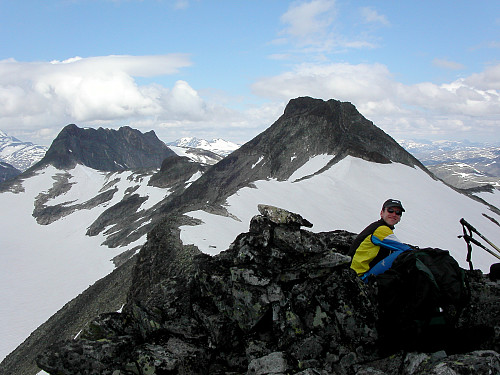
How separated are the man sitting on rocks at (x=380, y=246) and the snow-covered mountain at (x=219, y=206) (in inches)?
404

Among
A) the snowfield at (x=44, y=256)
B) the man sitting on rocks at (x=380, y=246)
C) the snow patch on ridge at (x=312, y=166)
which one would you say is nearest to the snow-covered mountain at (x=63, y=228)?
the snowfield at (x=44, y=256)

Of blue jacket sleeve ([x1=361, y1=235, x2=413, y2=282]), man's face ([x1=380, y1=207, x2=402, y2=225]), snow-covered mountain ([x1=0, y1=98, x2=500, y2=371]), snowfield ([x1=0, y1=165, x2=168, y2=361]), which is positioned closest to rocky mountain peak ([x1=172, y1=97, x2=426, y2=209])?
snow-covered mountain ([x1=0, y1=98, x2=500, y2=371])

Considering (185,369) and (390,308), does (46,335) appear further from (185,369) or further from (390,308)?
(390,308)

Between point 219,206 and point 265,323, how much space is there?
940 inches

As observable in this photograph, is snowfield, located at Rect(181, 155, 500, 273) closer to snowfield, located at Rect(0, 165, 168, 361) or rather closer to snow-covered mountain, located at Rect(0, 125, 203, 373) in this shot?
snow-covered mountain, located at Rect(0, 125, 203, 373)

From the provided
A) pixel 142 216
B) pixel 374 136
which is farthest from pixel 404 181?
pixel 142 216

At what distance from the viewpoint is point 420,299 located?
6594mm

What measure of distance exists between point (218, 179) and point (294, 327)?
88.3 metres

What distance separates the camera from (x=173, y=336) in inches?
344

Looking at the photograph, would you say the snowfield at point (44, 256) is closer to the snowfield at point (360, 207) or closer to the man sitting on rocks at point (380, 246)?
the snowfield at point (360, 207)

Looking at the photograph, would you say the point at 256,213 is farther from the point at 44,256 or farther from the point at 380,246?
the point at 44,256

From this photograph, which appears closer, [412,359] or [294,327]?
[412,359]

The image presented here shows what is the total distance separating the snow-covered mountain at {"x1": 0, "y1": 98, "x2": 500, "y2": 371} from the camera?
30750mm

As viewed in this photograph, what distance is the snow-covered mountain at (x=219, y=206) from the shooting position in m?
30.8
